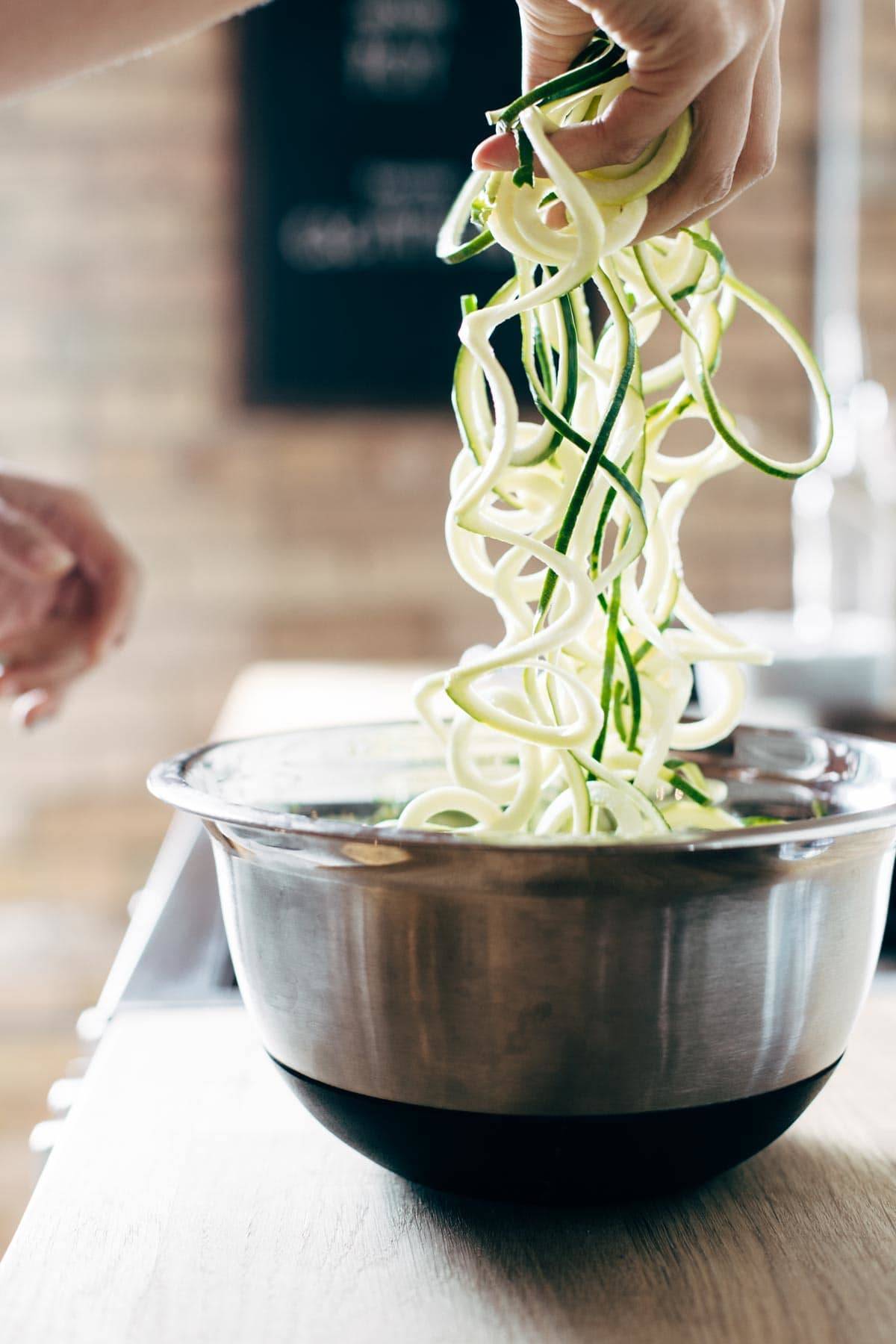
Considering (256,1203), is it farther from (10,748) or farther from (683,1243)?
(10,748)

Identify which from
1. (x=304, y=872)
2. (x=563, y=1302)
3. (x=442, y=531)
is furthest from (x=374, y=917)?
(x=442, y=531)

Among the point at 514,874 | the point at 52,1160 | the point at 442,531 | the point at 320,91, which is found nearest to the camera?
the point at 514,874

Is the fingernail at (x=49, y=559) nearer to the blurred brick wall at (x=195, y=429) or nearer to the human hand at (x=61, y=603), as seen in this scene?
the human hand at (x=61, y=603)

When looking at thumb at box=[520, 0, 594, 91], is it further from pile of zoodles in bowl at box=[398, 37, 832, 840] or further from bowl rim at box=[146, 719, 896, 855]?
bowl rim at box=[146, 719, 896, 855]

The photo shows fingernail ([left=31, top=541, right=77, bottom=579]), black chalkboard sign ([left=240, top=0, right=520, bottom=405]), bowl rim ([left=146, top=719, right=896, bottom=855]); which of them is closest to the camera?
bowl rim ([left=146, top=719, right=896, bottom=855])

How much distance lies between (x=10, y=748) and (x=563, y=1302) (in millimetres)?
2090

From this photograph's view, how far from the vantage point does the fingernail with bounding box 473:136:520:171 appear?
440 mm

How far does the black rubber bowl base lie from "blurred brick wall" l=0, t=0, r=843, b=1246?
6.24 ft

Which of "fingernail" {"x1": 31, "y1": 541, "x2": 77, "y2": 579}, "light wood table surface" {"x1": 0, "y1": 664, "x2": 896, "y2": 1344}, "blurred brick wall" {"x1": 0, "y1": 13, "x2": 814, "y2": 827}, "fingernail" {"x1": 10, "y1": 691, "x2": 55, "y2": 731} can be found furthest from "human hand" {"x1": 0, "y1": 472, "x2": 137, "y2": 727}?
"blurred brick wall" {"x1": 0, "y1": 13, "x2": 814, "y2": 827}

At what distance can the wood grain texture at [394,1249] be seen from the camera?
14.9 inches

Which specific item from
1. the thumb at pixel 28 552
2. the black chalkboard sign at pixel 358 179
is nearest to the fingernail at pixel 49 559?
the thumb at pixel 28 552

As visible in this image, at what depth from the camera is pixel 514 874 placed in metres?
0.38

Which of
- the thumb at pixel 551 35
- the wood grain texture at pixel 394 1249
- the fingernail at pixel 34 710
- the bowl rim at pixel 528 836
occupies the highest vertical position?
the thumb at pixel 551 35

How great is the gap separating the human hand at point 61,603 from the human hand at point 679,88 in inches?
22.4
